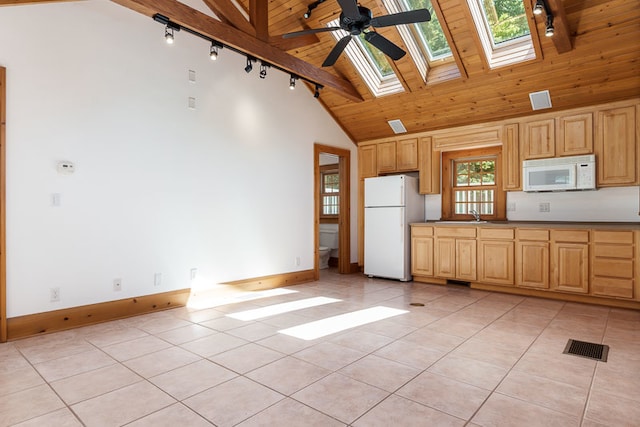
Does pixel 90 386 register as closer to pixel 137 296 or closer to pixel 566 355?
pixel 137 296

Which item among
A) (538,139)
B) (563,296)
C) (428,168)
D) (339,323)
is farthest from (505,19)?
(339,323)

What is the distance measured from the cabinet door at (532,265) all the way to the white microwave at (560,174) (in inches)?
30.8

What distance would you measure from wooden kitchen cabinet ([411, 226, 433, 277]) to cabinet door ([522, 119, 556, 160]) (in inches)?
68.1

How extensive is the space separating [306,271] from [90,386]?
3.83m

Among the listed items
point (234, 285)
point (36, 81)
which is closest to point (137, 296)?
point (234, 285)

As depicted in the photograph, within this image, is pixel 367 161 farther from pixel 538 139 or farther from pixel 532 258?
pixel 532 258

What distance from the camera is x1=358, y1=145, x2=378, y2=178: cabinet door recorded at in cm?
662

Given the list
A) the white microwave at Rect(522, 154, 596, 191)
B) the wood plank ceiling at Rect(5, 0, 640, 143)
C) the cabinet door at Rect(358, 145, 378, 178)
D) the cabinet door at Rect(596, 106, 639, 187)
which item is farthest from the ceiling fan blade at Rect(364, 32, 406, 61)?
the cabinet door at Rect(358, 145, 378, 178)

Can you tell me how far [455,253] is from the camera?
5.39 meters

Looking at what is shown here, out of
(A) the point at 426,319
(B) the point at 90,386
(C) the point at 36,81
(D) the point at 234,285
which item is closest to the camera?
(B) the point at 90,386

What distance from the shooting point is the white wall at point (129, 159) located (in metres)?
3.25

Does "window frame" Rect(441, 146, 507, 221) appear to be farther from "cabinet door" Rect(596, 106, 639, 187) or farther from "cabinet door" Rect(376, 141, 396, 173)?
"cabinet door" Rect(596, 106, 639, 187)

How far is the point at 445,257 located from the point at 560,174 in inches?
73.8

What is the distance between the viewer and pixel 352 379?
93.5 inches
